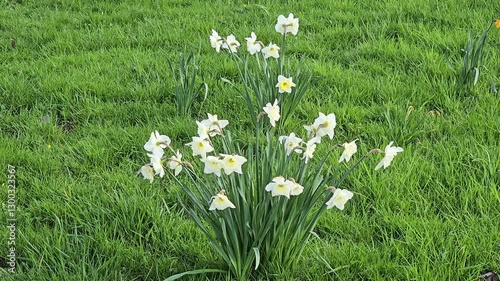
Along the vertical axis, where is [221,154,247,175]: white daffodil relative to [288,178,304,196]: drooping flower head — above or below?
above

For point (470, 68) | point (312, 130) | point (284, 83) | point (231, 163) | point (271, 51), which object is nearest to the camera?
point (231, 163)

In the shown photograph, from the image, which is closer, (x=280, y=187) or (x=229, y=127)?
(x=280, y=187)

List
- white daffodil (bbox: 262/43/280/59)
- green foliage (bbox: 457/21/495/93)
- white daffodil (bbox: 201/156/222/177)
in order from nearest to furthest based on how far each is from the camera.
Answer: white daffodil (bbox: 201/156/222/177)
white daffodil (bbox: 262/43/280/59)
green foliage (bbox: 457/21/495/93)

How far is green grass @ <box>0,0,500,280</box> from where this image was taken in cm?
223

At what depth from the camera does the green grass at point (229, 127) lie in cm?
223

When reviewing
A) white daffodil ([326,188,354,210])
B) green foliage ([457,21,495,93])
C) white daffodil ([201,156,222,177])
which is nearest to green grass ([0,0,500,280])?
green foliage ([457,21,495,93])

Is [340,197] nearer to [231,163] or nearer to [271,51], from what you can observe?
[231,163]

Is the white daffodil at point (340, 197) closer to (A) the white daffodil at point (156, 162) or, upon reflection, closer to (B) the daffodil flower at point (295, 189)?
(B) the daffodil flower at point (295, 189)

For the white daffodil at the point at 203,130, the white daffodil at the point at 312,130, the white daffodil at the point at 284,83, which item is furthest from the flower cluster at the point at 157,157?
the white daffodil at the point at 284,83

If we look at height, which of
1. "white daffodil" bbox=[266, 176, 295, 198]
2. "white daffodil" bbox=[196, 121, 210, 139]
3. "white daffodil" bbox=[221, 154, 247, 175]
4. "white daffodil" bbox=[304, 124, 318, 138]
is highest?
"white daffodil" bbox=[196, 121, 210, 139]

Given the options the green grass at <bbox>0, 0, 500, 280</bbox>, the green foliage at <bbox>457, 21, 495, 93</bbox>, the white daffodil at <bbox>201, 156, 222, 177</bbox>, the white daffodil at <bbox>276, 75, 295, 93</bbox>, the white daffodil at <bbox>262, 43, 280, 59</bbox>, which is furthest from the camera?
the green foliage at <bbox>457, 21, 495, 93</bbox>

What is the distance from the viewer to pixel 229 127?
10.6ft

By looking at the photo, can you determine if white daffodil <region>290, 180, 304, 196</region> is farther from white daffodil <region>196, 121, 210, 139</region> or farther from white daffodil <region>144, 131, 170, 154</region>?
white daffodil <region>144, 131, 170, 154</region>

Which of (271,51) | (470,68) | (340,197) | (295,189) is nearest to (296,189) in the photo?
(295,189)
